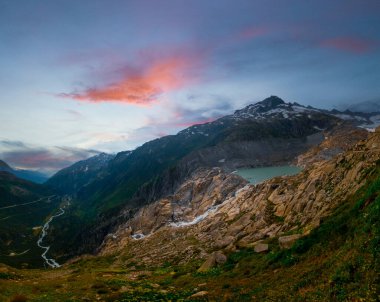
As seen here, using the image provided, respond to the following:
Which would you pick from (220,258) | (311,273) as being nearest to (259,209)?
(220,258)

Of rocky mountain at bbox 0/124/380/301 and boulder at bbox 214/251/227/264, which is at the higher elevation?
rocky mountain at bbox 0/124/380/301

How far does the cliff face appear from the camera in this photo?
5072 cm

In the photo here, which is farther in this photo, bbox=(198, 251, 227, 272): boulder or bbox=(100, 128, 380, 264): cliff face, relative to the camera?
bbox=(100, 128, 380, 264): cliff face

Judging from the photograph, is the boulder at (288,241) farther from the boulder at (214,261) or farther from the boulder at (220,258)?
the boulder at (214,261)

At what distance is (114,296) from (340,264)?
22.7m

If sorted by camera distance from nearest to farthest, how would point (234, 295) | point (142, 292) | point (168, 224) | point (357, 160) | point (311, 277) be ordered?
point (311, 277) → point (234, 295) → point (142, 292) → point (357, 160) → point (168, 224)

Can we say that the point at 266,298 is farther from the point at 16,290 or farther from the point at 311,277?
the point at 16,290

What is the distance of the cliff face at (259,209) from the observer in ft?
166

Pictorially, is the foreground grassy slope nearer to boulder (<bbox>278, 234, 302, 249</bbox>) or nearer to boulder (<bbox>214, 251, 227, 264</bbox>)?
boulder (<bbox>278, 234, 302, 249</bbox>)

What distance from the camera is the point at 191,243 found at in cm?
8825

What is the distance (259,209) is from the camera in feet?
255

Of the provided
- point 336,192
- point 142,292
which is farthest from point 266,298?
point 336,192

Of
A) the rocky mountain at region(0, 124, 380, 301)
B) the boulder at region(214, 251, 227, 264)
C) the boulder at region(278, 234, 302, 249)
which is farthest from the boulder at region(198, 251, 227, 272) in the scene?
the boulder at region(278, 234, 302, 249)

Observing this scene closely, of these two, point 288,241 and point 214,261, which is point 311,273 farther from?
point 214,261
